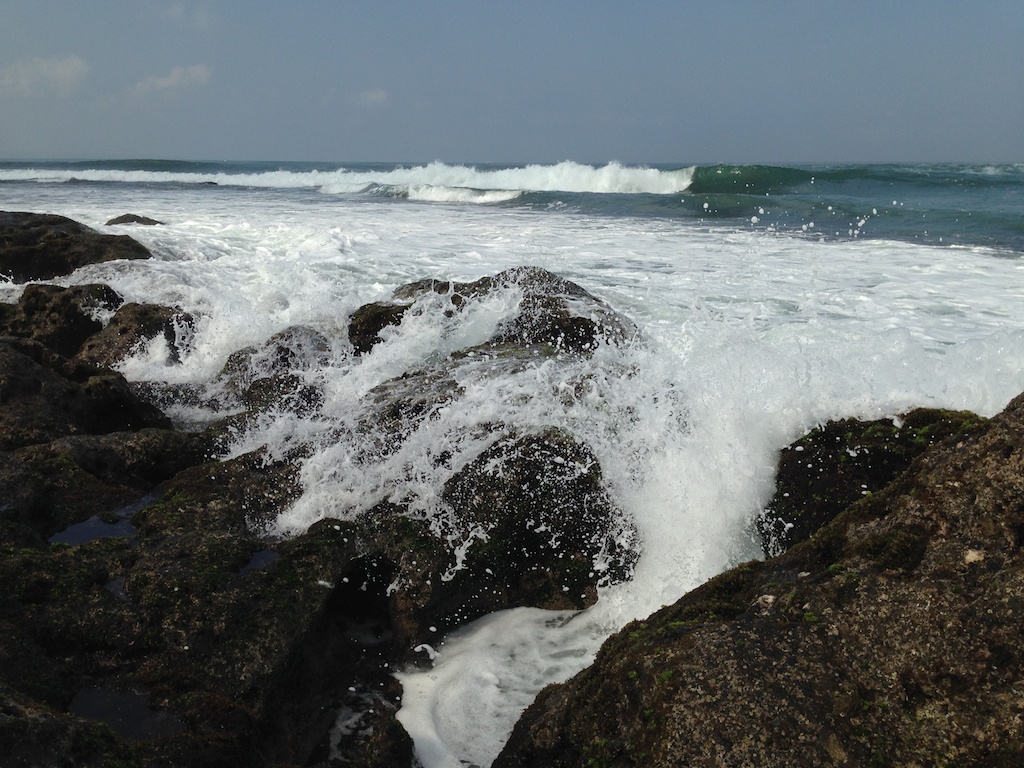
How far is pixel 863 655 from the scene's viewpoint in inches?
68.2

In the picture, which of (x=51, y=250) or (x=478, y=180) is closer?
(x=51, y=250)

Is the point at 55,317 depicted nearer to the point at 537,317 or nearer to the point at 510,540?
the point at 537,317

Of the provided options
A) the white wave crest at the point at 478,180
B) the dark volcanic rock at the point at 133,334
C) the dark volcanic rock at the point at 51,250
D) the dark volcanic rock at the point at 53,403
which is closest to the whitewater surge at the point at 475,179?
the white wave crest at the point at 478,180

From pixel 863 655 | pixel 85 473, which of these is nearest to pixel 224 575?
pixel 85 473

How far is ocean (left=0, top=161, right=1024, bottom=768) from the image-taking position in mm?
3633

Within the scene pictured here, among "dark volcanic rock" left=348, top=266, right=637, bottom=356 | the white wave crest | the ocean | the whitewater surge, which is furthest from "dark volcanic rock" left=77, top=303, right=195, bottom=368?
the whitewater surge

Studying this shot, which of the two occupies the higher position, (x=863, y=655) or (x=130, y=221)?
(x=130, y=221)

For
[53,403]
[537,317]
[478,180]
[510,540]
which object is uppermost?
[478,180]

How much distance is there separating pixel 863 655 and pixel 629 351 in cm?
365

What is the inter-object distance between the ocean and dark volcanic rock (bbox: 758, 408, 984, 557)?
0.11 m

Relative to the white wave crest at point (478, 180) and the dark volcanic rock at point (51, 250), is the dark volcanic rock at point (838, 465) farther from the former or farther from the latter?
the white wave crest at point (478, 180)

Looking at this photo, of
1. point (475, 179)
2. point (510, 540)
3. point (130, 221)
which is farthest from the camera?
point (475, 179)

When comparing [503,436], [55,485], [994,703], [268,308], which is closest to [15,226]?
[268,308]

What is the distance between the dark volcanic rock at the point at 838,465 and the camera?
3414 mm
